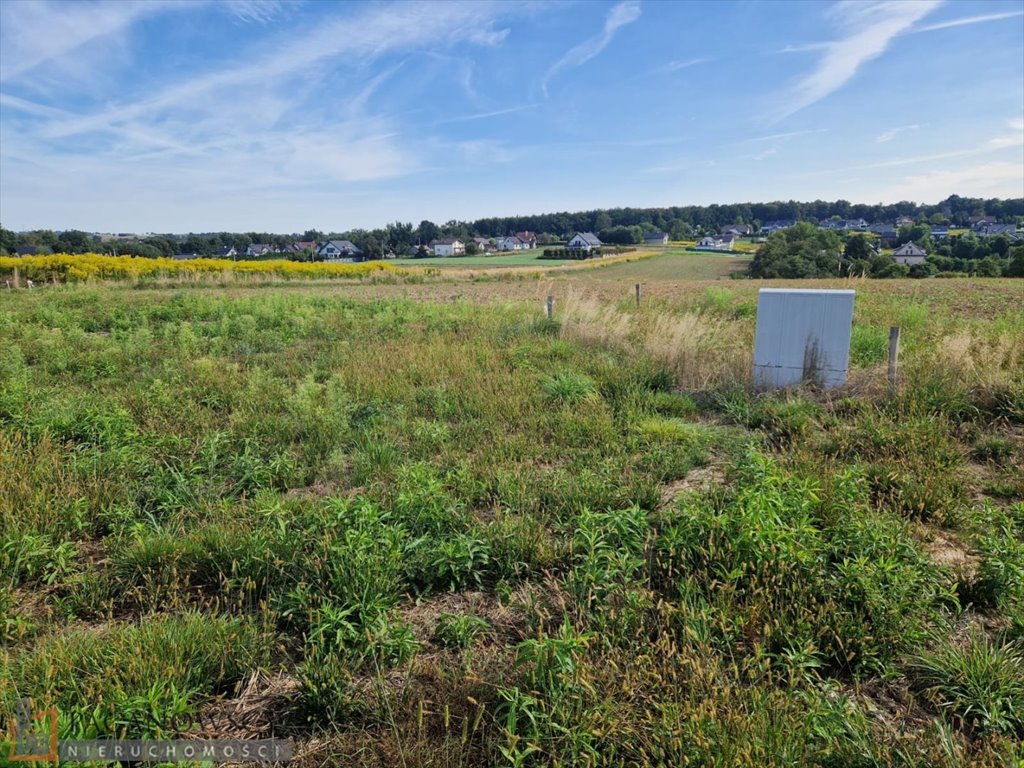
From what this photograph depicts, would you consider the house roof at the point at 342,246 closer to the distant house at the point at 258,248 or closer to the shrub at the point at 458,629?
the distant house at the point at 258,248

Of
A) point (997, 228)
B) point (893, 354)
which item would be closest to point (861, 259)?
point (893, 354)

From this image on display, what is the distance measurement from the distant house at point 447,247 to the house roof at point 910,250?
6597cm

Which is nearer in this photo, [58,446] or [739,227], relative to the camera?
[58,446]

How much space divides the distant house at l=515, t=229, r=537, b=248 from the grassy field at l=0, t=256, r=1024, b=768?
383 ft

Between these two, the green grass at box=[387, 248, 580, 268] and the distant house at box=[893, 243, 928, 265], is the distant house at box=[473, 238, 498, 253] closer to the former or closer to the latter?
the green grass at box=[387, 248, 580, 268]

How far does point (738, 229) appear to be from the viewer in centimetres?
13225

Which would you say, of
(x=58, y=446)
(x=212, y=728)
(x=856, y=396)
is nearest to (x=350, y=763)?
(x=212, y=728)

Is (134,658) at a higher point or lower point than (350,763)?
higher

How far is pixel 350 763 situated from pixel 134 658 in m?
1.11

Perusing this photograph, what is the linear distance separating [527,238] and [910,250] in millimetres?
70723

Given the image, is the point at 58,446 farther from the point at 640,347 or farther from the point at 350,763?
the point at 640,347

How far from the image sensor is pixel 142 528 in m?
3.67

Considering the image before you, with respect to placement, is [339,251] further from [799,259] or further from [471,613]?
[471,613]

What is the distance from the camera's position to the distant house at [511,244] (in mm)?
113062
